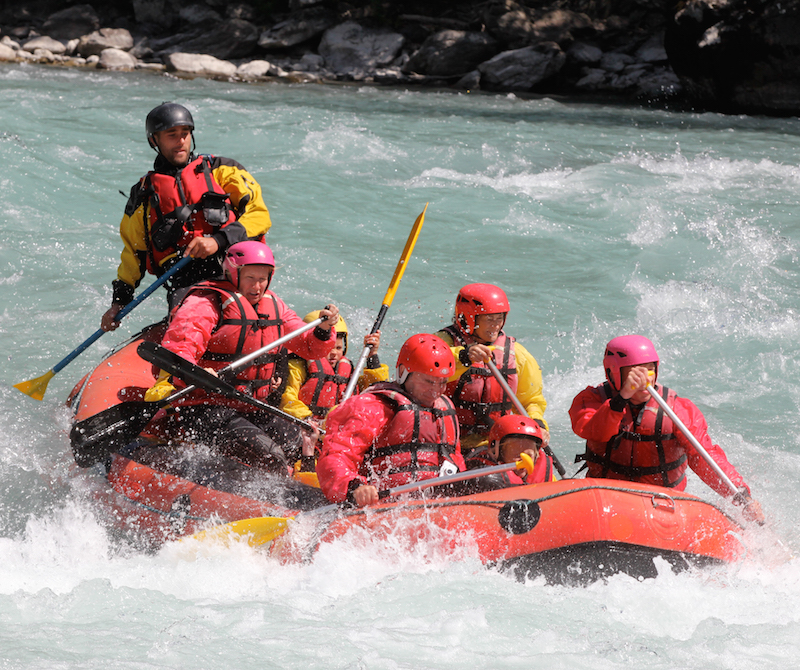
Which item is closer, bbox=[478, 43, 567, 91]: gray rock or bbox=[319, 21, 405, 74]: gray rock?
bbox=[478, 43, 567, 91]: gray rock

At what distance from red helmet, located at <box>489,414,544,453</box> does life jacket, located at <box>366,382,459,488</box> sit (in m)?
0.32

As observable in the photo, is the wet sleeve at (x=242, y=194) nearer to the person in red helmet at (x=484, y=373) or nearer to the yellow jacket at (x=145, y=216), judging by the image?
the yellow jacket at (x=145, y=216)

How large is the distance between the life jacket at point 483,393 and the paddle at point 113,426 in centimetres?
104

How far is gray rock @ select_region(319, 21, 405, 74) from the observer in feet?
70.3

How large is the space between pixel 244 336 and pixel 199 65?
16880mm

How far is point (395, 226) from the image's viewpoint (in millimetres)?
10008

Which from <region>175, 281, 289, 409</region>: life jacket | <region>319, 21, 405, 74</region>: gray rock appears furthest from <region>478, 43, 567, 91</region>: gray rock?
<region>175, 281, 289, 409</region>: life jacket

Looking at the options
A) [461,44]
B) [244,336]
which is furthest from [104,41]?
[244,336]

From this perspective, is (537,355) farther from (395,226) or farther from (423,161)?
(423,161)

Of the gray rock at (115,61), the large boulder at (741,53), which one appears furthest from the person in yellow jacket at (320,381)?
the gray rock at (115,61)

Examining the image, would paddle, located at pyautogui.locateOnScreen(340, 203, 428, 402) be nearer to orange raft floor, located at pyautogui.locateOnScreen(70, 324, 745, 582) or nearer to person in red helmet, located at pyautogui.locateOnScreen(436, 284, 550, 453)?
person in red helmet, located at pyautogui.locateOnScreen(436, 284, 550, 453)

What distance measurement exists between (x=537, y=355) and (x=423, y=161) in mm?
5416

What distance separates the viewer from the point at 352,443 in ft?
12.6

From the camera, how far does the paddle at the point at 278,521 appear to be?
12.4ft
